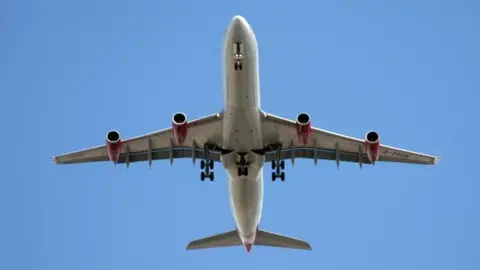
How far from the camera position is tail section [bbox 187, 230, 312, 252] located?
41.2 meters

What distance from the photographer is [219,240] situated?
137ft

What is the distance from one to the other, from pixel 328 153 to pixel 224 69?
878cm

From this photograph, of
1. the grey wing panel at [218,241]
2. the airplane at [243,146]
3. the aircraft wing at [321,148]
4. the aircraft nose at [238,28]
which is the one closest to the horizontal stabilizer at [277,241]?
the airplane at [243,146]

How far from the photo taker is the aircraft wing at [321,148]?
3690cm

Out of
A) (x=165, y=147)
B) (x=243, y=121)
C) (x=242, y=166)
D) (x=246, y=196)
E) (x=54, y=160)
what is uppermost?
(x=243, y=121)

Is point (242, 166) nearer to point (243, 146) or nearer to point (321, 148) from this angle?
point (243, 146)

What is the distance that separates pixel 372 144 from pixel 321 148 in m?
3.98

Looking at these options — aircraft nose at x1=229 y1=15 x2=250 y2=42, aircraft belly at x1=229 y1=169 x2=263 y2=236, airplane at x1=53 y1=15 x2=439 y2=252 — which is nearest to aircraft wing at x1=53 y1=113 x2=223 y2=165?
airplane at x1=53 y1=15 x2=439 y2=252

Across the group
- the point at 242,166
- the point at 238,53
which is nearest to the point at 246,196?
the point at 242,166

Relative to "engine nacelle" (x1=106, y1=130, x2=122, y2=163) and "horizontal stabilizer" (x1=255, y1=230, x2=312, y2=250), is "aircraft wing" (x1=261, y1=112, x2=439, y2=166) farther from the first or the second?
"engine nacelle" (x1=106, y1=130, x2=122, y2=163)

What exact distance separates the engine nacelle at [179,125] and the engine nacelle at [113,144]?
315 cm

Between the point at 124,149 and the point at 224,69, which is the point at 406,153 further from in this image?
the point at 124,149

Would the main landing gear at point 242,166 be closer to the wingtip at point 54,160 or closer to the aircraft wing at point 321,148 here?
the aircraft wing at point 321,148

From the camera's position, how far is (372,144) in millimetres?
36219
